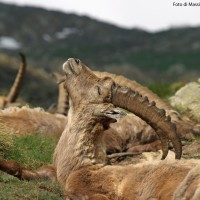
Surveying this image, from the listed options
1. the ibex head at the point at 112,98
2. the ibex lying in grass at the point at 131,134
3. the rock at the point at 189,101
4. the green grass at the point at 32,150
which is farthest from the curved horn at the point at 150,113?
the rock at the point at 189,101

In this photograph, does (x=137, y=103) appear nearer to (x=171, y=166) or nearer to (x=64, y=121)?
(x=171, y=166)

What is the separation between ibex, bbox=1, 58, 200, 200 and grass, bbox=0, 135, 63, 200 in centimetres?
28

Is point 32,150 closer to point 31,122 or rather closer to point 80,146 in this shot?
point 31,122

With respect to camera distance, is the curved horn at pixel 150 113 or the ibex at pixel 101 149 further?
the curved horn at pixel 150 113

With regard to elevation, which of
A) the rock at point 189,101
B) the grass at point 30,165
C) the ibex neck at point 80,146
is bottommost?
the grass at point 30,165

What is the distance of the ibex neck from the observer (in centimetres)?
1045

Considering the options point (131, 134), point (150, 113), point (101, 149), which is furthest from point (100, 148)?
point (131, 134)

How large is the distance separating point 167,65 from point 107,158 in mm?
165581

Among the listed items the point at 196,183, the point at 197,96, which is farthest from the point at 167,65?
the point at 196,183

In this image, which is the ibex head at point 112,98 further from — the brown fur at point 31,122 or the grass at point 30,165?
the brown fur at point 31,122

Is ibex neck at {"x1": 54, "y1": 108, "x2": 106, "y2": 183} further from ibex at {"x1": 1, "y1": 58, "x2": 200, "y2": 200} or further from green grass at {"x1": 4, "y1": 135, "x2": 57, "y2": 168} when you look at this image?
green grass at {"x1": 4, "y1": 135, "x2": 57, "y2": 168}

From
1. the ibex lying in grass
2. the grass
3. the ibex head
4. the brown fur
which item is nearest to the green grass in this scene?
the grass

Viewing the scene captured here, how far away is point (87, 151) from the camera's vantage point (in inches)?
413

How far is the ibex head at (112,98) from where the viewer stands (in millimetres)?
10516
